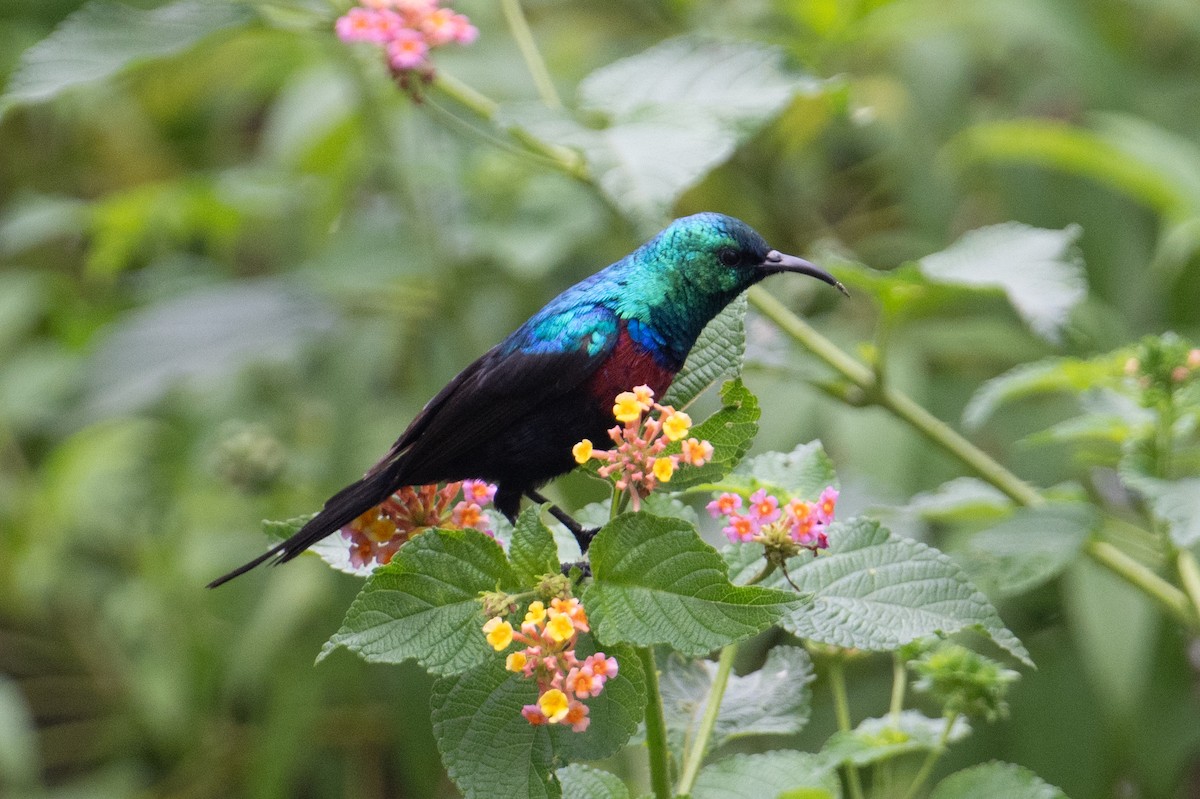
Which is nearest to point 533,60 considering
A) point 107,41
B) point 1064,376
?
point 107,41

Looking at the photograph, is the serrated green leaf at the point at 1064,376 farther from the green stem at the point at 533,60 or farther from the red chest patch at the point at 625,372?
the green stem at the point at 533,60

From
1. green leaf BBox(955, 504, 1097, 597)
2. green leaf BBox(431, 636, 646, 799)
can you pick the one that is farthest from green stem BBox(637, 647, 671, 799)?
green leaf BBox(955, 504, 1097, 597)

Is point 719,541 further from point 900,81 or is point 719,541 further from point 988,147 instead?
point 900,81

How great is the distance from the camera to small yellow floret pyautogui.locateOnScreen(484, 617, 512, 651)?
87 centimetres

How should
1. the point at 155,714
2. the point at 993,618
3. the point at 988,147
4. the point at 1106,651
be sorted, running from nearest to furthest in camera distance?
the point at 993,618 < the point at 1106,651 < the point at 988,147 < the point at 155,714

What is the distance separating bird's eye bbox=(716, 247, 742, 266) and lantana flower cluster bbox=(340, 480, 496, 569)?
1.19 feet

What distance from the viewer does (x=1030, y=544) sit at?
4.71 ft

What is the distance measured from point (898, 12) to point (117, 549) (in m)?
2.48

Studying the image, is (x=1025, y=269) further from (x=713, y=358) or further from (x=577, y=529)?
(x=577, y=529)

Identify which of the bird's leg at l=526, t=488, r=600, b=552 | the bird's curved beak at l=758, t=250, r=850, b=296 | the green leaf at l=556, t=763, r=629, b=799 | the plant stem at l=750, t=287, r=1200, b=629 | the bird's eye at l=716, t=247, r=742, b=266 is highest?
the bird's eye at l=716, t=247, r=742, b=266

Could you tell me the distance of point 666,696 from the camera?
1197 millimetres

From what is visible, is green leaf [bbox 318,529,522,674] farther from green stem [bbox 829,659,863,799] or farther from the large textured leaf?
the large textured leaf

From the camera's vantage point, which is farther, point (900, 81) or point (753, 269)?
point (900, 81)

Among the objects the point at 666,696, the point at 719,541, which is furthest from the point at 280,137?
the point at 666,696
